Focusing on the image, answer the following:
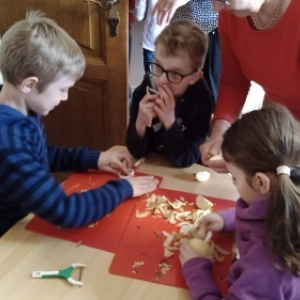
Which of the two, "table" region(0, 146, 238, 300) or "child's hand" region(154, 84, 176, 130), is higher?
"child's hand" region(154, 84, 176, 130)

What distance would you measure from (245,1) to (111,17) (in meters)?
0.94

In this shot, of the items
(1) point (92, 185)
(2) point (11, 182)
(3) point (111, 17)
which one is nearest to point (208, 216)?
(1) point (92, 185)

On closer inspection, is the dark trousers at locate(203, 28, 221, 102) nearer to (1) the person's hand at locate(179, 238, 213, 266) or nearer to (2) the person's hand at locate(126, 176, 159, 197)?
(2) the person's hand at locate(126, 176, 159, 197)

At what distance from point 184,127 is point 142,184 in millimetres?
355

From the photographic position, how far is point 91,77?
6.83 feet

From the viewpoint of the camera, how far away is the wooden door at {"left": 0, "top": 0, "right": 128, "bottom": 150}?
194 centimetres

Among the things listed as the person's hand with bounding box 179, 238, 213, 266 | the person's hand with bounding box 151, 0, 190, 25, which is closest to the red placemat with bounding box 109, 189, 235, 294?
the person's hand with bounding box 179, 238, 213, 266

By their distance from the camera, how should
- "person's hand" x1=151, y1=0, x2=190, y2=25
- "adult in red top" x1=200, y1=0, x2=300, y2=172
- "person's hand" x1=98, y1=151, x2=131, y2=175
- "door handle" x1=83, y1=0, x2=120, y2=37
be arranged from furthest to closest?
"door handle" x1=83, y1=0, x2=120, y2=37 < "person's hand" x1=151, y1=0, x2=190, y2=25 < "person's hand" x1=98, y1=151, x2=131, y2=175 < "adult in red top" x1=200, y1=0, x2=300, y2=172

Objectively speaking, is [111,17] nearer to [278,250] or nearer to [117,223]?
[117,223]

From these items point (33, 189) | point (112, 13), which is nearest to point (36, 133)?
point (33, 189)

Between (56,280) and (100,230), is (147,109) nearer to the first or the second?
(100,230)

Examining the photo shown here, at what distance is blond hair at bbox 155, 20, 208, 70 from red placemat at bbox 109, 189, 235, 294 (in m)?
0.53

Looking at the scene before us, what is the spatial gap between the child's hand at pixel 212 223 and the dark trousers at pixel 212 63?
1.14 meters

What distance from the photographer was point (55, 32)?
3.71 feet
